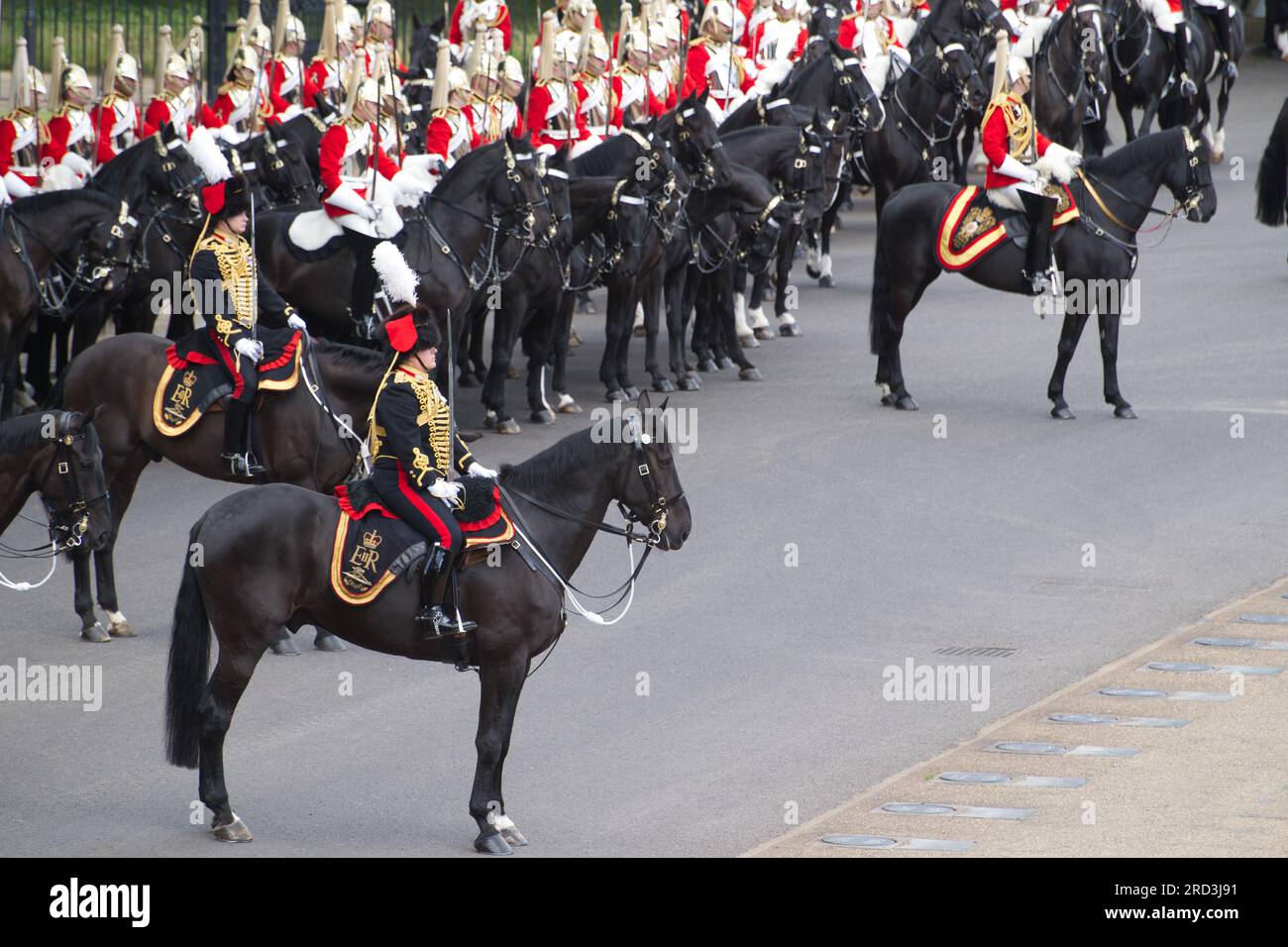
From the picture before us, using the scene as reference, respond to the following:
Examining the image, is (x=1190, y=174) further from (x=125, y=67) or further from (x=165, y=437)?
(x=125, y=67)

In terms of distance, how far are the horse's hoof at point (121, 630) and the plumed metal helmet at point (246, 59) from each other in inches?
340

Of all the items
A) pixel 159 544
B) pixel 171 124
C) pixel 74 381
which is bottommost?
pixel 159 544

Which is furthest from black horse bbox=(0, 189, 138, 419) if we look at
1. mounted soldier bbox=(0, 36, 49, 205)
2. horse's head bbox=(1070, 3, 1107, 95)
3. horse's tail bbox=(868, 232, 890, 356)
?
horse's head bbox=(1070, 3, 1107, 95)

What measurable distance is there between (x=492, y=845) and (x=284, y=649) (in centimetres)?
336

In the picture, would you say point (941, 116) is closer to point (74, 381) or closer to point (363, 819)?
point (74, 381)

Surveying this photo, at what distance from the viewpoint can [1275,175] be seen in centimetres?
2175

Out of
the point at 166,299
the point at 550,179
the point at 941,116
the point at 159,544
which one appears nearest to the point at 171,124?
the point at 166,299

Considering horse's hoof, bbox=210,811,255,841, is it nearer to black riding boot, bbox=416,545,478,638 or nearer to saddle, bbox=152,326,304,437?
black riding boot, bbox=416,545,478,638

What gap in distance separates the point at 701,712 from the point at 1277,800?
2.87 m

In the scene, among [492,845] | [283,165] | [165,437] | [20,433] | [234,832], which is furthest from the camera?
[283,165]

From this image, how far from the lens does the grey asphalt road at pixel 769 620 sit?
30.2 feet

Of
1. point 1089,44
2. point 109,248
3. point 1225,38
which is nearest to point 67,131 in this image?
point 109,248

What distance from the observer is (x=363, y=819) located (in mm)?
8992

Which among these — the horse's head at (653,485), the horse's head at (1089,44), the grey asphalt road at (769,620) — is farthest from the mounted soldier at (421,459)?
the horse's head at (1089,44)
